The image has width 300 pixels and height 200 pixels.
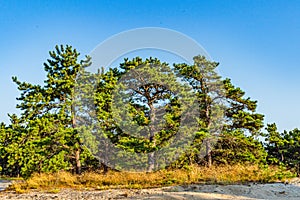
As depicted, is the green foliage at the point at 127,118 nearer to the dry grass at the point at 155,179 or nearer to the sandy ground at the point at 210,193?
the dry grass at the point at 155,179

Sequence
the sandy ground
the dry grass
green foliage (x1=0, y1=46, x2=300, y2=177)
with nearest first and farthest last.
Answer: the sandy ground, the dry grass, green foliage (x1=0, y1=46, x2=300, y2=177)

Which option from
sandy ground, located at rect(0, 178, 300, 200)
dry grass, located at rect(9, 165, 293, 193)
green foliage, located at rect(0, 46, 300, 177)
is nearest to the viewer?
→ sandy ground, located at rect(0, 178, 300, 200)

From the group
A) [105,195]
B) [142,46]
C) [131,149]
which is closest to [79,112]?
[131,149]

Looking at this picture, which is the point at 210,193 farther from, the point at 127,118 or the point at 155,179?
the point at 127,118

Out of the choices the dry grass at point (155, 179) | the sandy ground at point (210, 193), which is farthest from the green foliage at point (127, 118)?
the sandy ground at point (210, 193)

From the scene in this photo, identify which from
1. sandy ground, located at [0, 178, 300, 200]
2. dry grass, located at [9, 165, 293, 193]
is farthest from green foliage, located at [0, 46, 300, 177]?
sandy ground, located at [0, 178, 300, 200]

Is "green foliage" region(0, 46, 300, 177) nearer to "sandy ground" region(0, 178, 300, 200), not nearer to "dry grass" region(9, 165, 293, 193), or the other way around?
"dry grass" region(9, 165, 293, 193)

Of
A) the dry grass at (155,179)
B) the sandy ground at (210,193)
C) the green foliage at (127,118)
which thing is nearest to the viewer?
the sandy ground at (210,193)

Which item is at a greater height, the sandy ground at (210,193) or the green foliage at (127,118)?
the green foliage at (127,118)

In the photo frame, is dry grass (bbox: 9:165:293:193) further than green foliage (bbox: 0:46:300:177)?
No

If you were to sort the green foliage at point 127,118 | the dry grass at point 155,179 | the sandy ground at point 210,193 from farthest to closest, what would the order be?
the green foliage at point 127,118
the dry grass at point 155,179
the sandy ground at point 210,193

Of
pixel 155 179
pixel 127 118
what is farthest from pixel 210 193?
pixel 127 118

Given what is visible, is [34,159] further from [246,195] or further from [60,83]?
[246,195]

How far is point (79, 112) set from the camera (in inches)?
580
